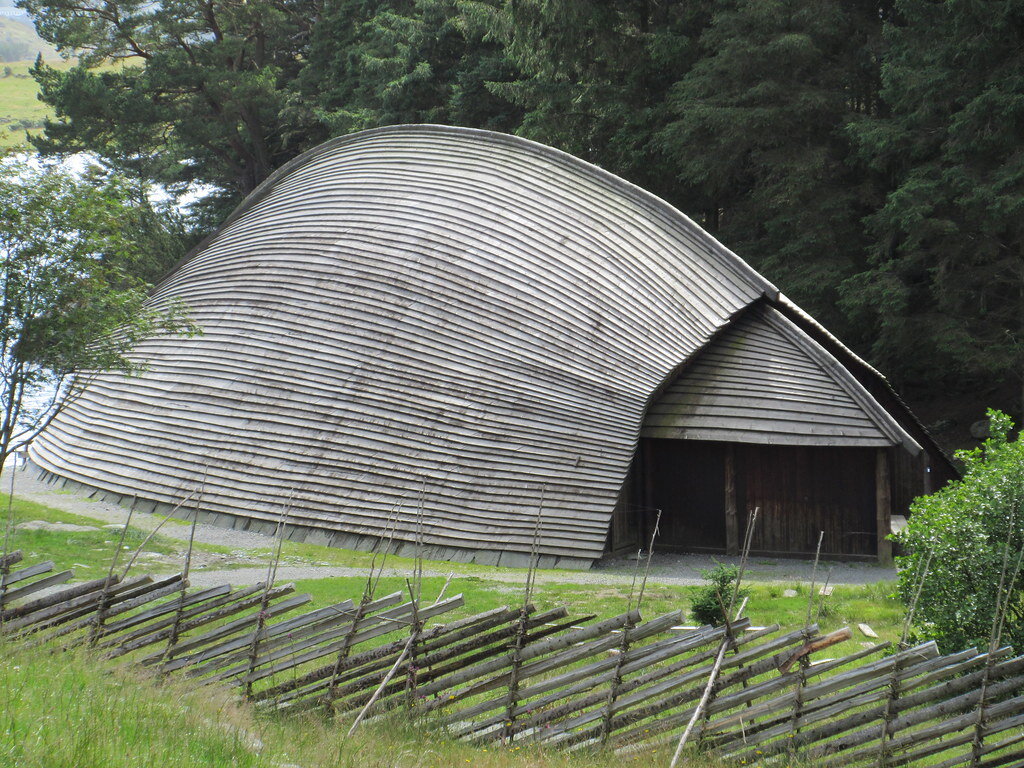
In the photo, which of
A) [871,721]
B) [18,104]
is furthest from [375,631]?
[18,104]

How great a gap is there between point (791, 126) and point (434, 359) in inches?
553

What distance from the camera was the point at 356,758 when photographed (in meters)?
5.63

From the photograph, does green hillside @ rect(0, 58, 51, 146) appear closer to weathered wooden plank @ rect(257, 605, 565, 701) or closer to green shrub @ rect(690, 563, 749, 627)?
green shrub @ rect(690, 563, 749, 627)

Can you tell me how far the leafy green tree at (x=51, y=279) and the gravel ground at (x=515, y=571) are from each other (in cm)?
308

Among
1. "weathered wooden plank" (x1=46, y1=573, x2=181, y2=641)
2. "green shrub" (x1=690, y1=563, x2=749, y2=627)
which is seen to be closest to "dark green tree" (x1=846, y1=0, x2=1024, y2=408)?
"green shrub" (x1=690, y1=563, x2=749, y2=627)

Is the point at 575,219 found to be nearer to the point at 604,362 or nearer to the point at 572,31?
the point at 604,362

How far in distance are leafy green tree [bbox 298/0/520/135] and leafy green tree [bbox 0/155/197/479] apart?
23.5m

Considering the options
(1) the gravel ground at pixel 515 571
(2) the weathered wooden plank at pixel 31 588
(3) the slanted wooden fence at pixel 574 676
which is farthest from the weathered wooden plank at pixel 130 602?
(1) the gravel ground at pixel 515 571

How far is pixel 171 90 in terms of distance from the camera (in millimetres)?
41531

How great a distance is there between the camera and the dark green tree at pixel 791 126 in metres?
23.9

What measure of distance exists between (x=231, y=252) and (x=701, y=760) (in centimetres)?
1662

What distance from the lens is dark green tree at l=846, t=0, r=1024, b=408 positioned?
19969 mm

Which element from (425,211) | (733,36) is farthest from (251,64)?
(425,211)

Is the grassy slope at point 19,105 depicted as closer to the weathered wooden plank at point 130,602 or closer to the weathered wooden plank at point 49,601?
the weathered wooden plank at point 49,601
